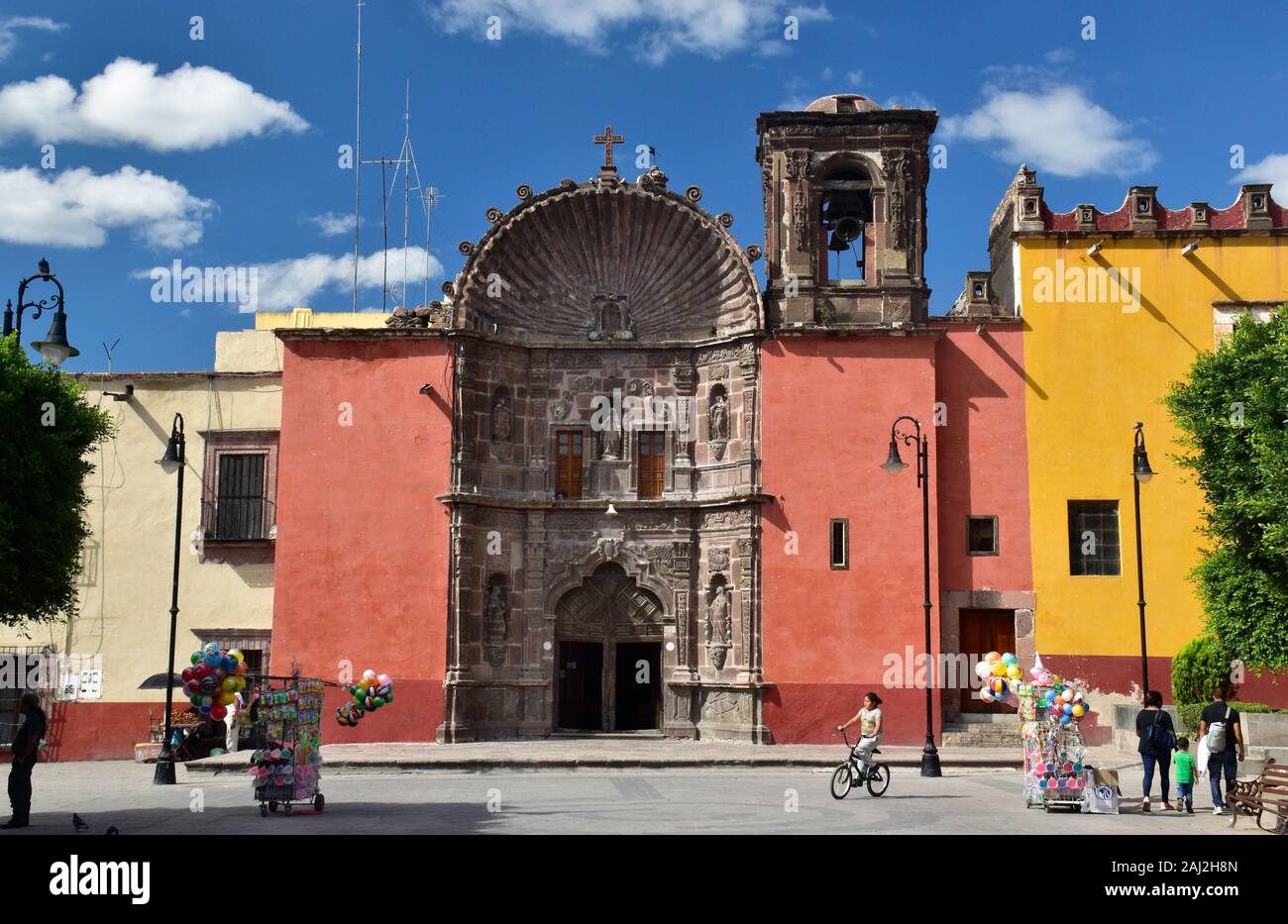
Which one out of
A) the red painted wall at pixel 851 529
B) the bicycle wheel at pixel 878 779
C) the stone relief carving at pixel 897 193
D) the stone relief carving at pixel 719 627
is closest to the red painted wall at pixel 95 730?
the stone relief carving at pixel 719 627

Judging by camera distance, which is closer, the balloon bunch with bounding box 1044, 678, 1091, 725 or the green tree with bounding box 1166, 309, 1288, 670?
the balloon bunch with bounding box 1044, 678, 1091, 725

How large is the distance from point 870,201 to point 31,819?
20767mm

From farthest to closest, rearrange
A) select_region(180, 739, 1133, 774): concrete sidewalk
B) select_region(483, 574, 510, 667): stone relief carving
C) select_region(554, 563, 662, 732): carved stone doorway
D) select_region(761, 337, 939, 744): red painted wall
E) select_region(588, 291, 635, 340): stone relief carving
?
select_region(588, 291, 635, 340): stone relief carving
select_region(554, 563, 662, 732): carved stone doorway
select_region(483, 574, 510, 667): stone relief carving
select_region(761, 337, 939, 744): red painted wall
select_region(180, 739, 1133, 774): concrete sidewalk

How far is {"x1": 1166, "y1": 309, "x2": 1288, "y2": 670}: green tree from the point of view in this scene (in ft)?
68.6

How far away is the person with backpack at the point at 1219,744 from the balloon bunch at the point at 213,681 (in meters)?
11.7

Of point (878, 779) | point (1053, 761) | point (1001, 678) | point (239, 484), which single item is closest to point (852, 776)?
point (878, 779)

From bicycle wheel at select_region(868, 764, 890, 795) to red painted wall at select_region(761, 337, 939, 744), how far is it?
822 cm

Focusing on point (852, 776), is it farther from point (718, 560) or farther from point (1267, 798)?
point (718, 560)

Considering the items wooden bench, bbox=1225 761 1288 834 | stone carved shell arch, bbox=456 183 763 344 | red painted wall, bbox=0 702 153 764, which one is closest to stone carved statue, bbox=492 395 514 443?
stone carved shell arch, bbox=456 183 763 344

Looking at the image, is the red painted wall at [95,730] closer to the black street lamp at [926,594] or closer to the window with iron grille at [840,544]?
the window with iron grille at [840,544]

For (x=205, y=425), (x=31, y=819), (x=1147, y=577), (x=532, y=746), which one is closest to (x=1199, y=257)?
(x=1147, y=577)

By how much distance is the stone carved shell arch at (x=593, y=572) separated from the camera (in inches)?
1107

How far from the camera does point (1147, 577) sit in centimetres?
2650

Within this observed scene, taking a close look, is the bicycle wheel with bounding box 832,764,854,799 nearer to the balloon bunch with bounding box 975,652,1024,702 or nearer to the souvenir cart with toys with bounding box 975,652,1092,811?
the balloon bunch with bounding box 975,652,1024,702
